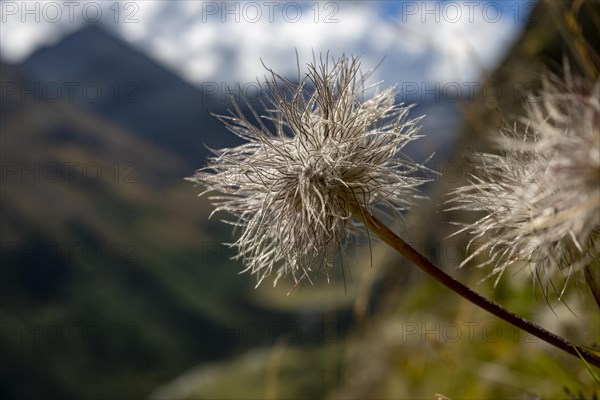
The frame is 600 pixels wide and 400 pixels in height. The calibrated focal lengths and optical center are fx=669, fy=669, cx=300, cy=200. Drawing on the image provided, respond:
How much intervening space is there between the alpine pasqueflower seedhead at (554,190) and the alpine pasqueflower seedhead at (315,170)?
0.19 metres

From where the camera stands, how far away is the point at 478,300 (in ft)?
3.81

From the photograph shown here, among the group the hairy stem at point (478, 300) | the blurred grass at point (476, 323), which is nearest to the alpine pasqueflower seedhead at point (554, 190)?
the hairy stem at point (478, 300)

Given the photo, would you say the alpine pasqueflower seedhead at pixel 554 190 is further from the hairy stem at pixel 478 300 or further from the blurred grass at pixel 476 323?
the blurred grass at pixel 476 323

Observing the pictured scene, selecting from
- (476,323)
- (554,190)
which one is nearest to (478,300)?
(554,190)

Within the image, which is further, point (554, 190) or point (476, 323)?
point (476, 323)

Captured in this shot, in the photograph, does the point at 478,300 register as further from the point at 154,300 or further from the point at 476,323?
the point at 154,300

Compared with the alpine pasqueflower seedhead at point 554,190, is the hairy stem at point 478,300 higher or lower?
lower

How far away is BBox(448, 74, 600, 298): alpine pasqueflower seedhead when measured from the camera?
34.7 inches

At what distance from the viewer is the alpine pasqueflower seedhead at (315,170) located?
1.39 m

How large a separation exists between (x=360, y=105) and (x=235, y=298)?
132340 mm

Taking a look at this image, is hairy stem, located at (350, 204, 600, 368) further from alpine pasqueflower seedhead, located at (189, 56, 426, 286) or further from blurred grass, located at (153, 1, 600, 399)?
blurred grass, located at (153, 1, 600, 399)

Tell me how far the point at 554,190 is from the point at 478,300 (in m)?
0.28

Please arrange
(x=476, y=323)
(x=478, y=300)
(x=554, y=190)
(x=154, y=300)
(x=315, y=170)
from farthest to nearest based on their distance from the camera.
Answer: (x=154, y=300)
(x=476, y=323)
(x=315, y=170)
(x=478, y=300)
(x=554, y=190)

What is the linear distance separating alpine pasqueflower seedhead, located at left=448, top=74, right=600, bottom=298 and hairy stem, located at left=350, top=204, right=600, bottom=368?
0.26ft
